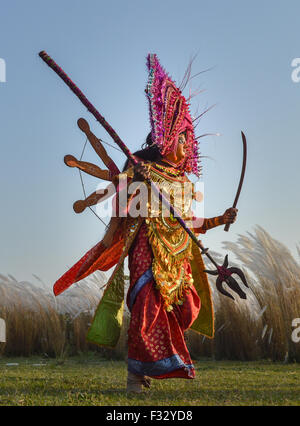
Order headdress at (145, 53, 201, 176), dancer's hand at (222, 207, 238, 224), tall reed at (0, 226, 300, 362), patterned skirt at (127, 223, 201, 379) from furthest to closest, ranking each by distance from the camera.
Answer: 1. tall reed at (0, 226, 300, 362)
2. dancer's hand at (222, 207, 238, 224)
3. headdress at (145, 53, 201, 176)
4. patterned skirt at (127, 223, 201, 379)

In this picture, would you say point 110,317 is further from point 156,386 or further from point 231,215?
point 231,215

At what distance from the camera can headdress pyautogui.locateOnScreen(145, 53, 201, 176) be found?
183 inches

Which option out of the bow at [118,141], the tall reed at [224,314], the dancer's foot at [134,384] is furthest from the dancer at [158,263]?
the tall reed at [224,314]

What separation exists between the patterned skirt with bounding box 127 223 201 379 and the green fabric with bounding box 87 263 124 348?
102mm

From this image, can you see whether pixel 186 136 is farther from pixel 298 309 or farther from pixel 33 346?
pixel 33 346

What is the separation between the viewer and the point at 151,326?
4.14m

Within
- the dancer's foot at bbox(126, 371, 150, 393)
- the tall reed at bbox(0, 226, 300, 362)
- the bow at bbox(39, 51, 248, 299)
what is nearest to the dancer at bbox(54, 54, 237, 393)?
the dancer's foot at bbox(126, 371, 150, 393)

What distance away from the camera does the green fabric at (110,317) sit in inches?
166

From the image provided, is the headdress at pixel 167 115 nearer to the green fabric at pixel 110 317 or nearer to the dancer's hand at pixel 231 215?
the dancer's hand at pixel 231 215

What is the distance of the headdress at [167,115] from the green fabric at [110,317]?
1164 millimetres

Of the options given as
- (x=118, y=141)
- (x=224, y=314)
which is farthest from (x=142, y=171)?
(x=224, y=314)

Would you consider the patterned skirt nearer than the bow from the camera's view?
Yes

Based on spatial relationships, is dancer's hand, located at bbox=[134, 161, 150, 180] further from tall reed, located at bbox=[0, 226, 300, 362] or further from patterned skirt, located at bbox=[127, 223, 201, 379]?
tall reed, located at bbox=[0, 226, 300, 362]
